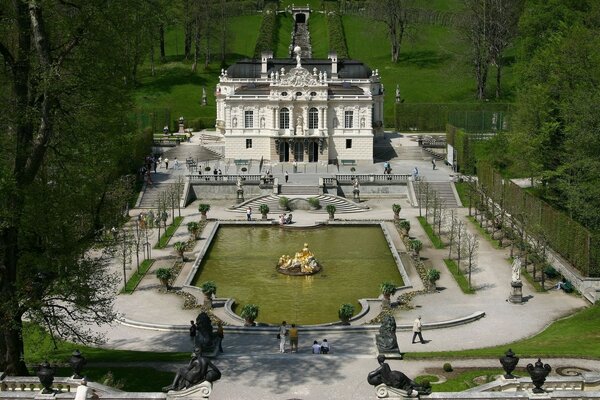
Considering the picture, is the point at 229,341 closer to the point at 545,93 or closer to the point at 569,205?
the point at 569,205

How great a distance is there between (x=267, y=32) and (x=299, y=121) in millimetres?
60763

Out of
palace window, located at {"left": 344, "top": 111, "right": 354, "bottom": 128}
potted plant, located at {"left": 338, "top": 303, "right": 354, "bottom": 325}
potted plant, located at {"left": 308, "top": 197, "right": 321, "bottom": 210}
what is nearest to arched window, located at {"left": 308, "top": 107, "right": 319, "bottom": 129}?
palace window, located at {"left": 344, "top": 111, "right": 354, "bottom": 128}

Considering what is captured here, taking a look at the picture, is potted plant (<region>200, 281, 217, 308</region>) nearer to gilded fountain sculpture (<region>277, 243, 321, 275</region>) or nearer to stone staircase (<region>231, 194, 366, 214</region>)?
gilded fountain sculpture (<region>277, 243, 321, 275</region>)

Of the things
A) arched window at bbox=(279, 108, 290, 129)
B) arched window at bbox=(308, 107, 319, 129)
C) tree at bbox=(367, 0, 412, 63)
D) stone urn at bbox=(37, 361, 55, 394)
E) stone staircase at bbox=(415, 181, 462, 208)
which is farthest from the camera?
tree at bbox=(367, 0, 412, 63)

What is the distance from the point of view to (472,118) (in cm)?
9356

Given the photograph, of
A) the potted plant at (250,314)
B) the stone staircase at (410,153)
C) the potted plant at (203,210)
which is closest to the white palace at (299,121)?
the stone staircase at (410,153)

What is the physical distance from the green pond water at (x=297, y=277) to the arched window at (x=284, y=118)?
22924mm

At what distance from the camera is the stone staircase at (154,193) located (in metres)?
75.0

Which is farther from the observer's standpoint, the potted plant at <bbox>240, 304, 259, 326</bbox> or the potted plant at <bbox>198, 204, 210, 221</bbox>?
the potted plant at <bbox>198, 204, 210, 221</bbox>

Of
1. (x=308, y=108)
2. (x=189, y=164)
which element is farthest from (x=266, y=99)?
(x=189, y=164)

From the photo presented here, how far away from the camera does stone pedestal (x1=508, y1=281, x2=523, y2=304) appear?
46312 millimetres

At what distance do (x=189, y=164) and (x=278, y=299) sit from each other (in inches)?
1578

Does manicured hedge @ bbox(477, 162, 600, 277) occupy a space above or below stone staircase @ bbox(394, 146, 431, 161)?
below

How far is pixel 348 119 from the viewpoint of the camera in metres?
89.9
